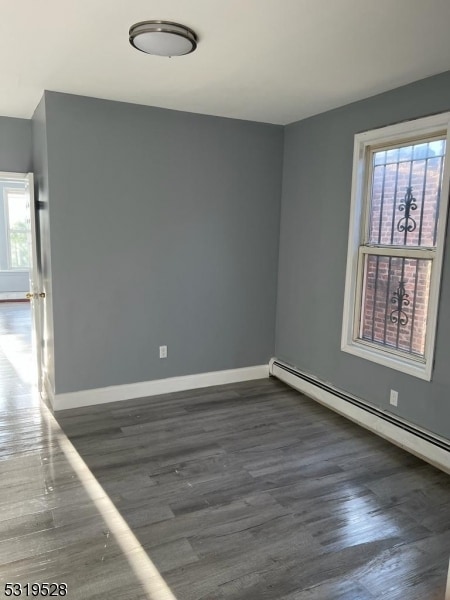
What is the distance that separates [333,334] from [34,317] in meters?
2.62

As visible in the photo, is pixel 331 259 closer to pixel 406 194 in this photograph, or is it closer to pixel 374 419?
pixel 406 194

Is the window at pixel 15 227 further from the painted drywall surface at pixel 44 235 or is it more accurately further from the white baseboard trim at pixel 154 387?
the white baseboard trim at pixel 154 387

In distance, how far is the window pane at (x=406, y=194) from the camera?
298 centimetres

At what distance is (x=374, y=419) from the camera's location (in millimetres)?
3383

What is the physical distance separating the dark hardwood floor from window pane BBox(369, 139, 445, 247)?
1501mm

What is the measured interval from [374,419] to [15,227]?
27.2ft

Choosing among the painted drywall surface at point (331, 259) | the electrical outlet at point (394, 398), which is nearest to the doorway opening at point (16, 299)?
the painted drywall surface at point (331, 259)

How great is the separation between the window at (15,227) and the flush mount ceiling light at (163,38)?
7605 millimetres

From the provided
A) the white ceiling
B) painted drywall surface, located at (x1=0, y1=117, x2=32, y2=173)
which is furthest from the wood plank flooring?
the white ceiling

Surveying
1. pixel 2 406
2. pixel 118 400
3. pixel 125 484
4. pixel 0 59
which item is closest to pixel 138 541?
pixel 125 484

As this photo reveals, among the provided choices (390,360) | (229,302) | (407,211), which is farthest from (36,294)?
(407,211)

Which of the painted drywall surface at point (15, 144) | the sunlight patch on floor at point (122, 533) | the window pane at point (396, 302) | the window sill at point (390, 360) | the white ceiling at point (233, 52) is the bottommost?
the sunlight patch on floor at point (122, 533)

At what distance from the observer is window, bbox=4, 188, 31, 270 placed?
9.13m

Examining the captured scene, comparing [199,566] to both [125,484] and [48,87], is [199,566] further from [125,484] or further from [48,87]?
[48,87]
